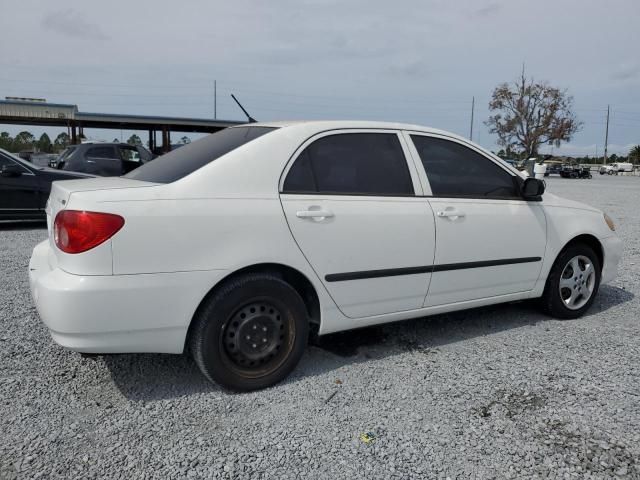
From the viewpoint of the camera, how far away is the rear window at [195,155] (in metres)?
3.05

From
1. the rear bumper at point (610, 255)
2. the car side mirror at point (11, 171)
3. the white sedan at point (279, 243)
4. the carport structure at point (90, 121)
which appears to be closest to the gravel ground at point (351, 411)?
the white sedan at point (279, 243)

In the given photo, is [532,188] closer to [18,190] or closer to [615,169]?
[18,190]

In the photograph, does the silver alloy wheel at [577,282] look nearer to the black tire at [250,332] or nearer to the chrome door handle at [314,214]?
the chrome door handle at [314,214]

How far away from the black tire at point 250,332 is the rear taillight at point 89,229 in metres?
0.63

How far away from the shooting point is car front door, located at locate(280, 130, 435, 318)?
3133mm

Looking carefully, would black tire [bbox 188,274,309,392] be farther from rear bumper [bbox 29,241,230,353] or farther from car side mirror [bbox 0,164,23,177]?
car side mirror [bbox 0,164,23,177]

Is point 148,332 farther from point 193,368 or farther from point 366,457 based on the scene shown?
point 366,457

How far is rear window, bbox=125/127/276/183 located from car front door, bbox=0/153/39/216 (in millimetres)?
6076

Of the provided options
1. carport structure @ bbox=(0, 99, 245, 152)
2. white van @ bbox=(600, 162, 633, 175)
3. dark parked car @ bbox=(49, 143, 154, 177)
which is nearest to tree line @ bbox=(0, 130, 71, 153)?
carport structure @ bbox=(0, 99, 245, 152)

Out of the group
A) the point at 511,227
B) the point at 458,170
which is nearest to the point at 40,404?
the point at 458,170

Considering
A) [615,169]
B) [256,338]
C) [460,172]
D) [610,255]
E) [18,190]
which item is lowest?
[256,338]

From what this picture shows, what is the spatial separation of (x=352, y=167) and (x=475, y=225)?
1018 mm

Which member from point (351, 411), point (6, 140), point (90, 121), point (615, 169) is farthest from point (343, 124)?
point (615, 169)

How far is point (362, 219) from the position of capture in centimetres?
326
